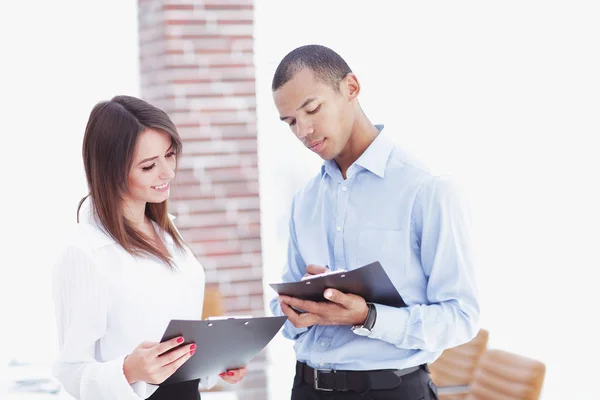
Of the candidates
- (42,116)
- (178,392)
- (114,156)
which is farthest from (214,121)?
(178,392)

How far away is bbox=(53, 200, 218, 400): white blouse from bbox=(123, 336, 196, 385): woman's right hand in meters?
0.04

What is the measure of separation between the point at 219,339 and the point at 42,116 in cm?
316

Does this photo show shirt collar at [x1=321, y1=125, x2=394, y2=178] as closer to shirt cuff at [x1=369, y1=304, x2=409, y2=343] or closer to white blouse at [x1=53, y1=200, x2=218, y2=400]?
shirt cuff at [x1=369, y1=304, x2=409, y2=343]

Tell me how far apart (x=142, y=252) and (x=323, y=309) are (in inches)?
21.2

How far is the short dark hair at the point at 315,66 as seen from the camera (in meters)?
2.01

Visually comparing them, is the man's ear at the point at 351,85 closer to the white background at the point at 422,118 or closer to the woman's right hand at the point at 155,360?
the woman's right hand at the point at 155,360

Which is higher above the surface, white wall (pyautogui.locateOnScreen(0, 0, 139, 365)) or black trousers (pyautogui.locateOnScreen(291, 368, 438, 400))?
white wall (pyautogui.locateOnScreen(0, 0, 139, 365))

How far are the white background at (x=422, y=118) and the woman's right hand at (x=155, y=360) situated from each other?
9.57 ft

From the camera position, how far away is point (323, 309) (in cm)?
183

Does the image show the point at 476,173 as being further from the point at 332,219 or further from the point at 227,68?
the point at 332,219

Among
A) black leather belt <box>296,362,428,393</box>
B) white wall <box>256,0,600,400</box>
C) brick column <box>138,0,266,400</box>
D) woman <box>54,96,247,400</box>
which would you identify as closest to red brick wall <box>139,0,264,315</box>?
brick column <box>138,0,266,400</box>

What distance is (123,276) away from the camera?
1.89 metres

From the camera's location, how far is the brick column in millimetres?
4402

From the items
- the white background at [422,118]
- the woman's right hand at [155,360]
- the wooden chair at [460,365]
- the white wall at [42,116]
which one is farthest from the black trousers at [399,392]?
the white wall at [42,116]
